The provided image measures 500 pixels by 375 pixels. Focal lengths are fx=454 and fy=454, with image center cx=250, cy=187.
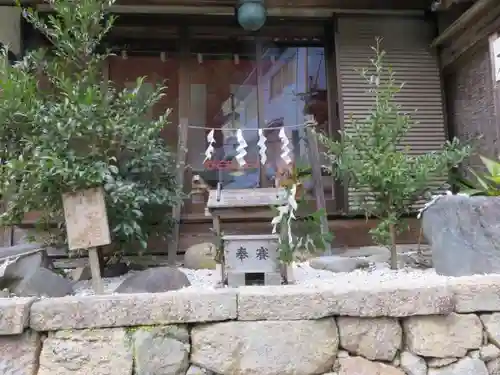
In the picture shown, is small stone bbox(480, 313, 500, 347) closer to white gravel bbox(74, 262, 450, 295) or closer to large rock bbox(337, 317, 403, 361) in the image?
white gravel bbox(74, 262, 450, 295)

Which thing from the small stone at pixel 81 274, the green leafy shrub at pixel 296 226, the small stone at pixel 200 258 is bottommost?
the small stone at pixel 81 274

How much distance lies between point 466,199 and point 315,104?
2567mm

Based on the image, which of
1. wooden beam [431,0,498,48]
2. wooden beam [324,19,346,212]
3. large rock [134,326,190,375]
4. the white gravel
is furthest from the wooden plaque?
wooden beam [431,0,498,48]

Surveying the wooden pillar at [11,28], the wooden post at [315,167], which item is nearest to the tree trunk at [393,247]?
the wooden post at [315,167]

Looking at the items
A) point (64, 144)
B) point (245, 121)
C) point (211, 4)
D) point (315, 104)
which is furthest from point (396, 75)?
point (64, 144)

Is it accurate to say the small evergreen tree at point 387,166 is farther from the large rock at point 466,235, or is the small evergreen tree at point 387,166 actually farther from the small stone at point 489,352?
the small stone at point 489,352

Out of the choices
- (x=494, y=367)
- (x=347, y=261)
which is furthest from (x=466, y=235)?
(x=347, y=261)

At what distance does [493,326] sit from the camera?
2814 mm

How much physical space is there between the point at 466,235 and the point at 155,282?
7.17 feet

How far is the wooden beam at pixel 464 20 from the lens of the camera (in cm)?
421

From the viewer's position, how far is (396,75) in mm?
4980

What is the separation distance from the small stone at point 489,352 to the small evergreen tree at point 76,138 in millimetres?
2375

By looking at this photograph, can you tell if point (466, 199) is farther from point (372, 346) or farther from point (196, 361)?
point (196, 361)

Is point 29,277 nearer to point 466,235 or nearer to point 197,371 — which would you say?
point 197,371
